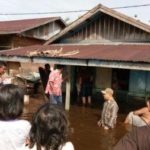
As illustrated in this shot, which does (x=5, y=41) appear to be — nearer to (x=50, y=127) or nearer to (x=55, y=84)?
(x=55, y=84)

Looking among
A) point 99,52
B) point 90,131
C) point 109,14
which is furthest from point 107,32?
point 90,131

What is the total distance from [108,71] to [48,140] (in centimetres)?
1585

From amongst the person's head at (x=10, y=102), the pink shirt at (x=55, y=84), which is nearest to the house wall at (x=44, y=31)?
the pink shirt at (x=55, y=84)

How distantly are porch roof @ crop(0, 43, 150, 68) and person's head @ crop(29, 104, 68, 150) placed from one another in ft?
30.2

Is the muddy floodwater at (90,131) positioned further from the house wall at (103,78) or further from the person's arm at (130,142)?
the person's arm at (130,142)

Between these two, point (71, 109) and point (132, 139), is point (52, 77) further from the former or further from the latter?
point (132, 139)

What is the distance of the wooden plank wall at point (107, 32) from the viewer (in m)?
16.3

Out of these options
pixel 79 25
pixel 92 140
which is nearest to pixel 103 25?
pixel 79 25

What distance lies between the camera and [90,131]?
11.9m

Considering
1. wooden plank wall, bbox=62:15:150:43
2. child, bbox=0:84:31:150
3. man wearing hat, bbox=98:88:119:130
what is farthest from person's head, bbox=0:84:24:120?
wooden plank wall, bbox=62:15:150:43

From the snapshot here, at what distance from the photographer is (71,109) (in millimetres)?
16406

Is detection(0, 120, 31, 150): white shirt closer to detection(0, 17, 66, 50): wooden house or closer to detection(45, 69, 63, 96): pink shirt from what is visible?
detection(45, 69, 63, 96): pink shirt

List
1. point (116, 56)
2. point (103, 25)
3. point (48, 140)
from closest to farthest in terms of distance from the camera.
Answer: point (48, 140), point (116, 56), point (103, 25)

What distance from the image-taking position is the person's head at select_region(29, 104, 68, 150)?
325 cm
